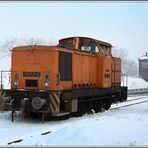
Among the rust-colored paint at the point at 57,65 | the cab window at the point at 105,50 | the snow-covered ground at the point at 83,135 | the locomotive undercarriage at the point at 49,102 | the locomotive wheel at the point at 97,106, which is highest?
the cab window at the point at 105,50

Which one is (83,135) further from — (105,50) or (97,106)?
(105,50)

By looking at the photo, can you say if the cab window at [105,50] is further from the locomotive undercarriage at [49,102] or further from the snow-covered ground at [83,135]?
the snow-covered ground at [83,135]

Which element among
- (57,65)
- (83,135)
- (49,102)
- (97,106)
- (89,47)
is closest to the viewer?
(83,135)

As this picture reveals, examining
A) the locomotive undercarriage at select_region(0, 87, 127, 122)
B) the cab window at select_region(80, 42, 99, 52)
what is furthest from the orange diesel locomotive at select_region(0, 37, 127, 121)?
the cab window at select_region(80, 42, 99, 52)

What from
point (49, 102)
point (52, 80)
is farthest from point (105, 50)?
point (49, 102)

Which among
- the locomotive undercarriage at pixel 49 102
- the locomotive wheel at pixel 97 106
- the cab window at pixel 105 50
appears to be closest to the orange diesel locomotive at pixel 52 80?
the locomotive undercarriage at pixel 49 102

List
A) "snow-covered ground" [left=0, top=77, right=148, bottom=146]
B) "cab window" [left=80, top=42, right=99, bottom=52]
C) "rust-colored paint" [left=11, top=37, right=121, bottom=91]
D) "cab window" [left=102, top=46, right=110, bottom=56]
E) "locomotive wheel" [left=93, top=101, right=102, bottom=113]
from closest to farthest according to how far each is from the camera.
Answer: "snow-covered ground" [left=0, top=77, right=148, bottom=146]
"rust-colored paint" [left=11, top=37, right=121, bottom=91]
"cab window" [left=80, top=42, right=99, bottom=52]
"locomotive wheel" [left=93, top=101, right=102, bottom=113]
"cab window" [left=102, top=46, right=110, bottom=56]

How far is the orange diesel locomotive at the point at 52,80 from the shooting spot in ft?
44.0

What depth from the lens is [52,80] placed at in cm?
1362

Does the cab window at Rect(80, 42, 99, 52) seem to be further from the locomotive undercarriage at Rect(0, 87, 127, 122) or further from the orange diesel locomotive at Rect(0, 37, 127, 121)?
the locomotive undercarriage at Rect(0, 87, 127, 122)

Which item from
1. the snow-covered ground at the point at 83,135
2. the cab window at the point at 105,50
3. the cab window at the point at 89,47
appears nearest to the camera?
the snow-covered ground at the point at 83,135

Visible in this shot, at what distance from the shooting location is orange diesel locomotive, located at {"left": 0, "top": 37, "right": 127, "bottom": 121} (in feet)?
44.0

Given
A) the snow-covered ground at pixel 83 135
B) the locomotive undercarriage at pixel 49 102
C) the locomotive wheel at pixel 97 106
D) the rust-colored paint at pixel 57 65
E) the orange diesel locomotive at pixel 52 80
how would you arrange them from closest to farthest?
the snow-covered ground at pixel 83 135, the locomotive undercarriage at pixel 49 102, the orange diesel locomotive at pixel 52 80, the rust-colored paint at pixel 57 65, the locomotive wheel at pixel 97 106

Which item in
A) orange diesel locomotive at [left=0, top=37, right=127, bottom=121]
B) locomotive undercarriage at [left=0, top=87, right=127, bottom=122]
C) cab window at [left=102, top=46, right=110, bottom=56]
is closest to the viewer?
locomotive undercarriage at [left=0, top=87, right=127, bottom=122]
